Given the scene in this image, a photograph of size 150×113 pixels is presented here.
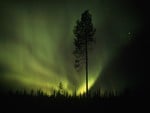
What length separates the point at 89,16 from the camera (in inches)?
1718

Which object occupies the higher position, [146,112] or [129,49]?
[129,49]

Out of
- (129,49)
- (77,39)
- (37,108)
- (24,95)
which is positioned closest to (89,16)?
(77,39)

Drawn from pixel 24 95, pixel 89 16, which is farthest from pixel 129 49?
pixel 24 95

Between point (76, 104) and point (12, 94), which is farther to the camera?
point (12, 94)

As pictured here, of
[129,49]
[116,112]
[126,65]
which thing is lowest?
[116,112]

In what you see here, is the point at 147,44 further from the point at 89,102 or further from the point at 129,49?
the point at 89,102

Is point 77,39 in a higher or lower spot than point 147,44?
lower

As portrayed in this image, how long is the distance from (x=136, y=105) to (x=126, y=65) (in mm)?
34827

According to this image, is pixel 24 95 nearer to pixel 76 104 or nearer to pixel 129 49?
pixel 76 104

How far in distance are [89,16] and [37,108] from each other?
20.0m

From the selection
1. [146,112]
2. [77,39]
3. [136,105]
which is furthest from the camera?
[77,39]

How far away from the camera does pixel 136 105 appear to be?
93.6 feet

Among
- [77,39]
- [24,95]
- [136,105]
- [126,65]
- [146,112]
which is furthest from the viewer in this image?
[126,65]

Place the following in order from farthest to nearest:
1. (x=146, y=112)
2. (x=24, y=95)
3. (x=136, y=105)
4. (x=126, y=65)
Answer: (x=126, y=65) → (x=24, y=95) → (x=136, y=105) → (x=146, y=112)
